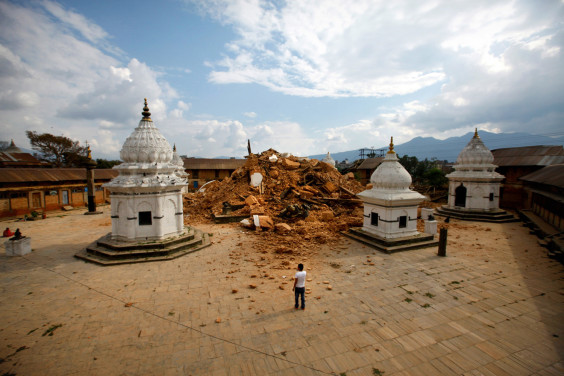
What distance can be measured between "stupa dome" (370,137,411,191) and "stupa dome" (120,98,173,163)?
10.2 m

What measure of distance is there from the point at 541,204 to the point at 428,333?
55.8ft

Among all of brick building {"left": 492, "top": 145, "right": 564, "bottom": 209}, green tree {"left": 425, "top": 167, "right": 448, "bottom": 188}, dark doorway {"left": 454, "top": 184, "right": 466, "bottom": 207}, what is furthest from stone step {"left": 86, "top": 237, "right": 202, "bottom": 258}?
green tree {"left": 425, "top": 167, "right": 448, "bottom": 188}

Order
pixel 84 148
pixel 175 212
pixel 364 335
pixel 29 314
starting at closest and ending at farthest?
pixel 364 335 < pixel 29 314 < pixel 175 212 < pixel 84 148

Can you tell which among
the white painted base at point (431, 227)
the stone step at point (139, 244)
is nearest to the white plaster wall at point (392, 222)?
the white painted base at point (431, 227)

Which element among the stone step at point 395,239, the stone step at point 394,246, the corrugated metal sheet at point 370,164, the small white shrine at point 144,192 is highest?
the corrugated metal sheet at point 370,164

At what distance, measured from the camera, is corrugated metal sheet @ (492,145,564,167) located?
20578 mm

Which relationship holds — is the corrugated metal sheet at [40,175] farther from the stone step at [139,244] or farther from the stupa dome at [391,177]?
the stupa dome at [391,177]

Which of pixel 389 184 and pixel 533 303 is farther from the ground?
pixel 389 184

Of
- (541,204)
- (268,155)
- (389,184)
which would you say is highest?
(268,155)

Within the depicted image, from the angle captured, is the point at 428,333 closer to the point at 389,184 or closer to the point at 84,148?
the point at 389,184

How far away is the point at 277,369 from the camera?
4.79 meters

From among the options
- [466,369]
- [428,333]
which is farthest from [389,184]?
[466,369]

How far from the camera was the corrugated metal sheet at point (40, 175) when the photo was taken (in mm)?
19344

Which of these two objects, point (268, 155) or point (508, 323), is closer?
point (508, 323)
